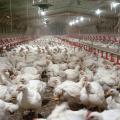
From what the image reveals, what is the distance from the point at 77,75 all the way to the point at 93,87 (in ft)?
6.57

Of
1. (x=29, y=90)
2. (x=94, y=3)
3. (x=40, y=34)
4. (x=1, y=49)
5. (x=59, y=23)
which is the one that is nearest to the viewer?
(x=29, y=90)

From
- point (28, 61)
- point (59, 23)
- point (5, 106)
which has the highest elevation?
point (5, 106)

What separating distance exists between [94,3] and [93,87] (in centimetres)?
1406

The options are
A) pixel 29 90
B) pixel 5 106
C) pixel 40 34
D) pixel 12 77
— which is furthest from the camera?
pixel 40 34

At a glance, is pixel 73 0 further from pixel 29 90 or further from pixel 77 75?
pixel 29 90

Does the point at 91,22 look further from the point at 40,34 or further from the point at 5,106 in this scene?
the point at 5,106

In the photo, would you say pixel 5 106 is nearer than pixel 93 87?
Yes

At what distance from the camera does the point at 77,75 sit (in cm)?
741

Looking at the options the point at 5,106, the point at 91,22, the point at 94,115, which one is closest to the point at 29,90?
the point at 5,106

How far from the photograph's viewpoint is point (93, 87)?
17.8 ft

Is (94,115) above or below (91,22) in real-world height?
above

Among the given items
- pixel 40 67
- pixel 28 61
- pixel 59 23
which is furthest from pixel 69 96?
pixel 59 23

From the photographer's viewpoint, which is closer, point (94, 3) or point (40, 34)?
point (94, 3)

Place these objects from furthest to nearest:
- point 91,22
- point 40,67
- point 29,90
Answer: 1. point 91,22
2. point 40,67
3. point 29,90
